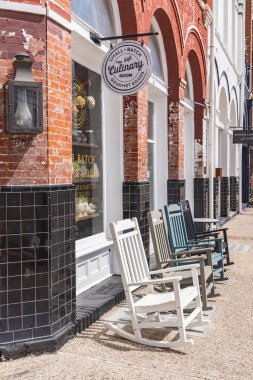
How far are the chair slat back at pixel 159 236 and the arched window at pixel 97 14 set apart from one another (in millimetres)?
2430

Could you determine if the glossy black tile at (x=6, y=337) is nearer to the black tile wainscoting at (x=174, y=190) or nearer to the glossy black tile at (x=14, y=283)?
the glossy black tile at (x=14, y=283)

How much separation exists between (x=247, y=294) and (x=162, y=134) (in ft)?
12.9

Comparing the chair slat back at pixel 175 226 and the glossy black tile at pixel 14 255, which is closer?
the glossy black tile at pixel 14 255

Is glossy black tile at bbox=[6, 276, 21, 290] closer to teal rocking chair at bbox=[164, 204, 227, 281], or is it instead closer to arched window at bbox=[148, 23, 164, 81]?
teal rocking chair at bbox=[164, 204, 227, 281]

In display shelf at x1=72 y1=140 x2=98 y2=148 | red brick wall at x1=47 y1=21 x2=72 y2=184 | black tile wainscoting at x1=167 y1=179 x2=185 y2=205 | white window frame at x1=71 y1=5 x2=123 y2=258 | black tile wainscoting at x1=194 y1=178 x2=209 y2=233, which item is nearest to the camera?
red brick wall at x1=47 y1=21 x2=72 y2=184

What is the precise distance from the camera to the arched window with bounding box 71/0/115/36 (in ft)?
18.4

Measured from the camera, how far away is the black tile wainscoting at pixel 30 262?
389 cm

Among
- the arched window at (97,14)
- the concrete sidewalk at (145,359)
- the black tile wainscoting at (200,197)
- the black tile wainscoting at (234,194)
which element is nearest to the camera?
the concrete sidewalk at (145,359)

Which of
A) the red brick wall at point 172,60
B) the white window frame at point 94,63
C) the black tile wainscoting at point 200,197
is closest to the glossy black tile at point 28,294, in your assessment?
the white window frame at point 94,63

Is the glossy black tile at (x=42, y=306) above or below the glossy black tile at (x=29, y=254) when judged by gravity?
below

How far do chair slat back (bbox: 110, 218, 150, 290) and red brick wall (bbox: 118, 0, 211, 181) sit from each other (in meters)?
1.84

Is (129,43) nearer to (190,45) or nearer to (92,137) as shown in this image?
(92,137)

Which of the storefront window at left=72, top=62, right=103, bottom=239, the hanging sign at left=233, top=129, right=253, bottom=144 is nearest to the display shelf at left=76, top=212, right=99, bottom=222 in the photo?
the storefront window at left=72, top=62, right=103, bottom=239

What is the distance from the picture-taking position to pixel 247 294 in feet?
19.6
